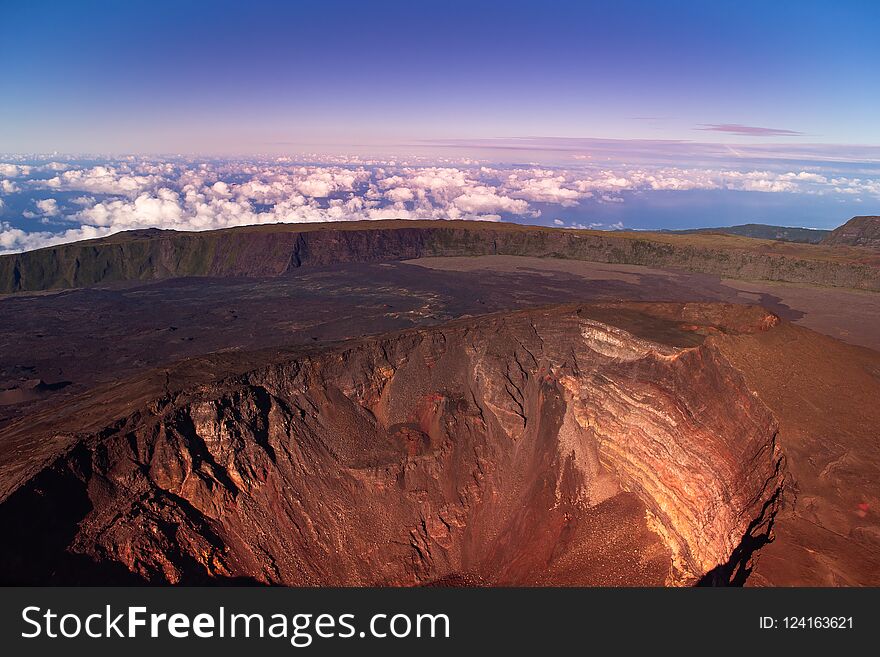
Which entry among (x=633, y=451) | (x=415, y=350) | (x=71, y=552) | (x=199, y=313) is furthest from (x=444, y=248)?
(x=71, y=552)

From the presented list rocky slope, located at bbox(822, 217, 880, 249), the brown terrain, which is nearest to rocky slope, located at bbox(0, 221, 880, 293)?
rocky slope, located at bbox(822, 217, 880, 249)

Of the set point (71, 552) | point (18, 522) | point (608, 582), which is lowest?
point (608, 582)

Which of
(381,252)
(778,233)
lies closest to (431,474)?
(381,252)

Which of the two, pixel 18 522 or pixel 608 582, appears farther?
pixel 608 582

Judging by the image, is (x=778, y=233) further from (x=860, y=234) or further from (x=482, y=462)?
(x=482, y=462)

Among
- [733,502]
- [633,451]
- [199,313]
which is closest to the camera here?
[733,502]

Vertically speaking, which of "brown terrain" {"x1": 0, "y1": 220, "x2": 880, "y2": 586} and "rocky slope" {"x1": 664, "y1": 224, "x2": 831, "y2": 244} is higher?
"brown terrain" {"x1": 0, "y1": 220, "x2": 880, "y2": 586}

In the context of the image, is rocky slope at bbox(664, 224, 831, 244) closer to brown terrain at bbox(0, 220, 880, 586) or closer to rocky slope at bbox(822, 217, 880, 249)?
rocky slope at bbox(822, 217, 880, 249)

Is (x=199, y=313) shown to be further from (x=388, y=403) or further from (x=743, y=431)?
(x=743, y=431)
